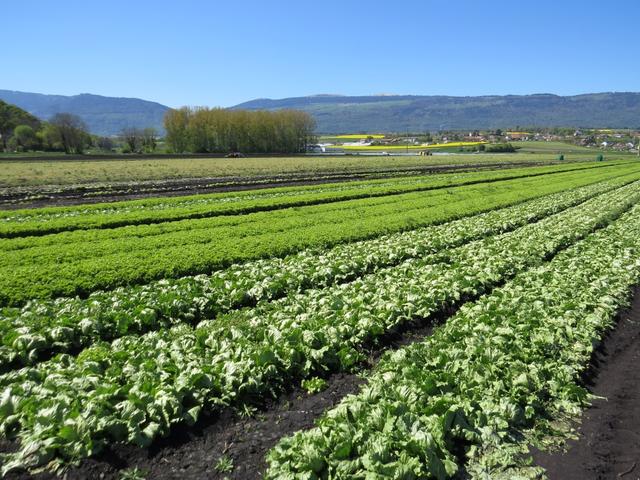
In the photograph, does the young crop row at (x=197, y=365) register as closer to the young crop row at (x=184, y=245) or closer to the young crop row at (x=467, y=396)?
the young crop row at (x=467, y=396)

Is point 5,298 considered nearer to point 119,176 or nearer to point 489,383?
point 489,383

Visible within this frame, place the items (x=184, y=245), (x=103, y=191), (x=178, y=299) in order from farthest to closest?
(x=103, y=191)
(x=184, y=245)
(x=178, y=299)

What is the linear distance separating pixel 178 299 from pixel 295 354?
3942 mm

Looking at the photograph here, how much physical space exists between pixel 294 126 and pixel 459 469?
414 ft

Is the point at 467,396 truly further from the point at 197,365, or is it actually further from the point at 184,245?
the point at 184,245

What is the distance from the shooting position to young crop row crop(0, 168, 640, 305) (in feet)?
41.8

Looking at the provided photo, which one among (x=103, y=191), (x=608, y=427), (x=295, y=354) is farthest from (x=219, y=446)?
(x=103, y=191)

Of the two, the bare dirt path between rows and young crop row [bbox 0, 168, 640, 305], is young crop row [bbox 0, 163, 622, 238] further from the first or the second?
the bare dirt path between rows

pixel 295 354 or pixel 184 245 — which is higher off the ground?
pixel 295 354

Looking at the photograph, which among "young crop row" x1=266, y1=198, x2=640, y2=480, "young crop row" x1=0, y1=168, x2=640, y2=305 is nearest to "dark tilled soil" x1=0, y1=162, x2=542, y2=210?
"young crop row" x1=0, y1=168, x2=640, y2=305

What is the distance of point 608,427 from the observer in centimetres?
686

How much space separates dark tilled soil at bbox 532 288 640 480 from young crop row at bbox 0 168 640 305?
10549 mm

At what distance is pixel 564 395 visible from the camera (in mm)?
7297

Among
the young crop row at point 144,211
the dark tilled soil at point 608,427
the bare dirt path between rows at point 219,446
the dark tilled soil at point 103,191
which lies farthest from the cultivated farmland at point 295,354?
the dark tilled soil at point 103,191
